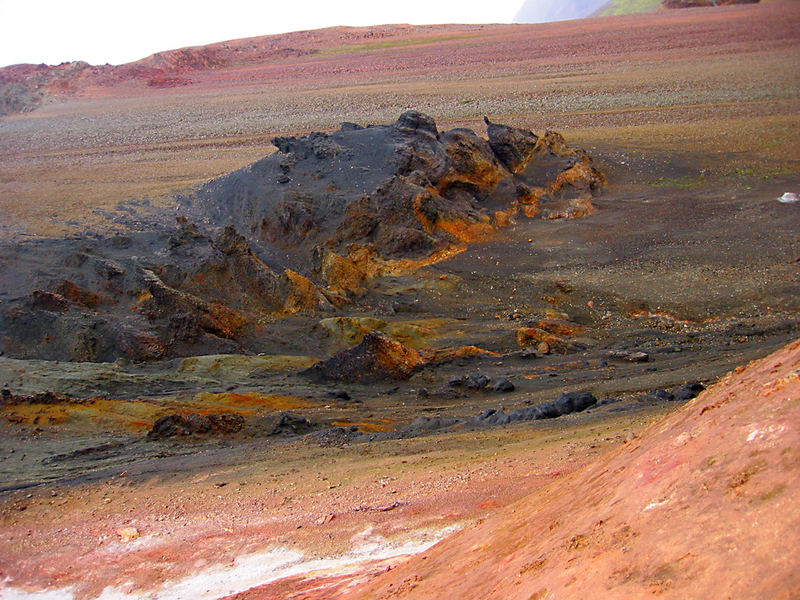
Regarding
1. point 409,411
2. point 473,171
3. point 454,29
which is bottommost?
point 409,411

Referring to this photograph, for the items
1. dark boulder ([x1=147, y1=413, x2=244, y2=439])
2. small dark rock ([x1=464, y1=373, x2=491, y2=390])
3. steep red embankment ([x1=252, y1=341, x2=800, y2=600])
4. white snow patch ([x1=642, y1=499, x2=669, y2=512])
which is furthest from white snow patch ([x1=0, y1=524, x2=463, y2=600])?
small dark rock ([x1=464, y1=373, x2=491, y2=390])

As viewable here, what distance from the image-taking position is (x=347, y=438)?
6859 mm

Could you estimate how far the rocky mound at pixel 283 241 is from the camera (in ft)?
33.0

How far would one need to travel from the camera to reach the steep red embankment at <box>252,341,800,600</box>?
2.38 meters

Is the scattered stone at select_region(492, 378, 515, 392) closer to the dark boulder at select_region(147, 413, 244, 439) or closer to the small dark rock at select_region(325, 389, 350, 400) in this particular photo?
the small dark rock at select_region(325, 389, 350, 400)

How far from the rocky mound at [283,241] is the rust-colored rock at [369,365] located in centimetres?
156

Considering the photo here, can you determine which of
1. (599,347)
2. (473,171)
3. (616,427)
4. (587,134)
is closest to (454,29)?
(587,134)

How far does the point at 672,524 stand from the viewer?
2701mm

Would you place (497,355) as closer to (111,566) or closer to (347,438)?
(347,438)

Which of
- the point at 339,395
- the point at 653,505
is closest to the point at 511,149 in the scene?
the point at 339,395

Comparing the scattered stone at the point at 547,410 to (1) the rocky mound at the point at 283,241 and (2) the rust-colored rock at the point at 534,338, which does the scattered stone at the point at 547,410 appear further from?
(1) the rocky mound at the point at 283,241

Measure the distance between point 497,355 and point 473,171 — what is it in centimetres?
759

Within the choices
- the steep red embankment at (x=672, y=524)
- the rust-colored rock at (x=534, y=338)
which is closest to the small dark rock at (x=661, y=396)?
the rust-colored rock at (x=534, y=338)

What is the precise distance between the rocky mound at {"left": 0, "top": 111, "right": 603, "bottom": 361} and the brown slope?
→ 6.90m
